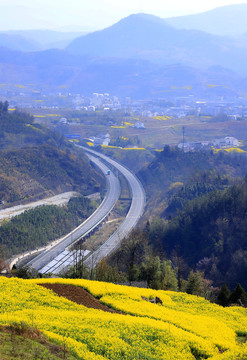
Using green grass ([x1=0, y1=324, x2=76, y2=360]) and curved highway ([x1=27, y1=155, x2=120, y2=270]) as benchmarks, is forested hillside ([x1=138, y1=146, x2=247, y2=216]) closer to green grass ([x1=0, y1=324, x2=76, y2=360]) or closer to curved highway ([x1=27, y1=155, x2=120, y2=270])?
curved highway ([x1=27, y1=155, x2=120, y2=270])

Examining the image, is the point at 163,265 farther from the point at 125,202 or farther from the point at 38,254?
the point at 125,202

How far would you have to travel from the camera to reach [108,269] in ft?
99.9

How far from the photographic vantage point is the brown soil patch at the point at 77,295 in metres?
18.8

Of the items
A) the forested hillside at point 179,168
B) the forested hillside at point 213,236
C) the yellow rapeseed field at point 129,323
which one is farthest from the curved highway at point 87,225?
the yellow rapeseed field at point 129,323

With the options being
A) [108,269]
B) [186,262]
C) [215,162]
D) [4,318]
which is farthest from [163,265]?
[215,162]

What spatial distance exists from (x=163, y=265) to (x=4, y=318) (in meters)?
16.5

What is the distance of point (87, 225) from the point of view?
54.5 metres

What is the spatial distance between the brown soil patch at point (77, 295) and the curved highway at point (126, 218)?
11.9 meters

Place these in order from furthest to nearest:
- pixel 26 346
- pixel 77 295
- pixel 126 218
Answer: pixel 126 218
pixel 77 295
pixel 26 346

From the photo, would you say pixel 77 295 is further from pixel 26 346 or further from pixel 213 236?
pixel 213 236

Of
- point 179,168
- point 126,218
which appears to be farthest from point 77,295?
point 179,168

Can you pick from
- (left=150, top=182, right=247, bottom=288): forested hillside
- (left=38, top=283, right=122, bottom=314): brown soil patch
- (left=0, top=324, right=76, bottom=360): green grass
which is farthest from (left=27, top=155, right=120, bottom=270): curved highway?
(left=0, top=324, right=76, bottom=360): green grass

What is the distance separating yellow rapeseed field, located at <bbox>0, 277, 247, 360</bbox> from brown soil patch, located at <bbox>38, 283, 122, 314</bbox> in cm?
36

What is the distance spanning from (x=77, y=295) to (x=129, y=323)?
13.9 feet
